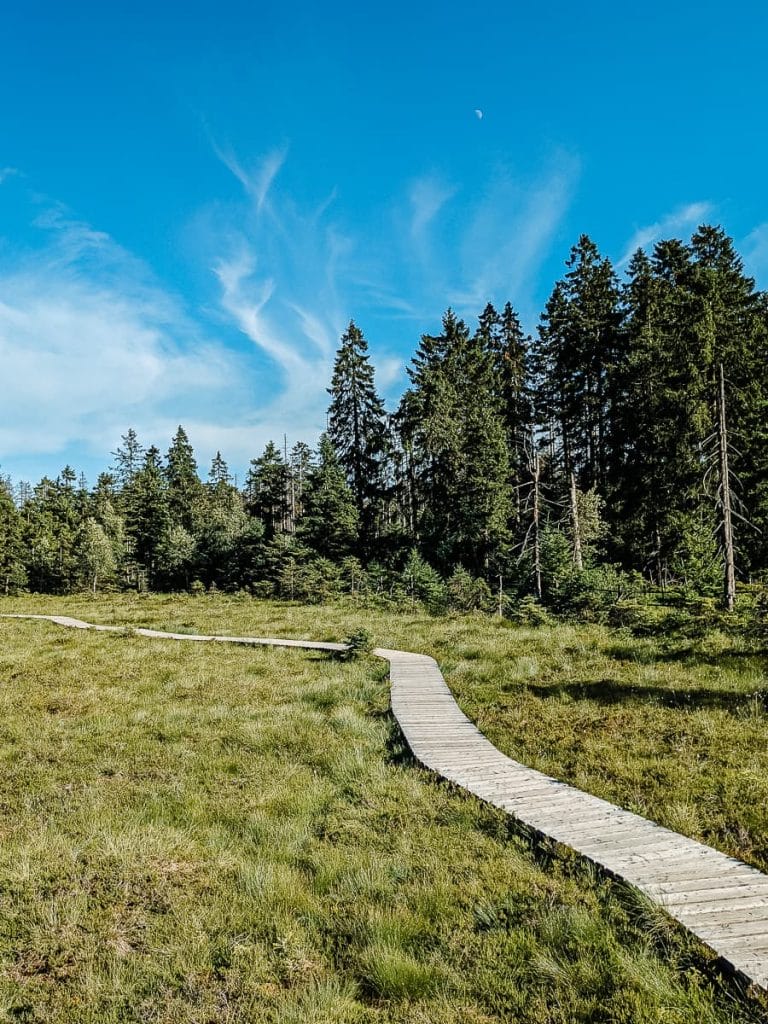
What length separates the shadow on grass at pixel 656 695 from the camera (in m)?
9.69

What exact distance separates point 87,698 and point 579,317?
39.4m

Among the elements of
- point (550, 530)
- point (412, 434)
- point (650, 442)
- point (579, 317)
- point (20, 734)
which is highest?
point (579, 317)

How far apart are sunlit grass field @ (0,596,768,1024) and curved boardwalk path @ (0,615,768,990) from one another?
256mm

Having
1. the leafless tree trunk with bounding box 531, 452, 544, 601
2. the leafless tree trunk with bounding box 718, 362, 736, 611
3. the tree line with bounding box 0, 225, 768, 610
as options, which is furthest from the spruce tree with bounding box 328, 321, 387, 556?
the leafless tree trunk with bounding box 718, 362, 736, 611

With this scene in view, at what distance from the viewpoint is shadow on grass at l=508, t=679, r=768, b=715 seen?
9.69m

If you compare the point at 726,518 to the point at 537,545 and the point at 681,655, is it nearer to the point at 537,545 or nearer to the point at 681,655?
the point at 681,655

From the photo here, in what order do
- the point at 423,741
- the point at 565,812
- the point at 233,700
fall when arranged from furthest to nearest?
the point at 233,700 → the point at 423,741 → the point at 565,812

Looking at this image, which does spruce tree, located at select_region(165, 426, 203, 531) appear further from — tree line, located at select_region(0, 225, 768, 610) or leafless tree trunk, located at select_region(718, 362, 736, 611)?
leafless tree trunk, located at select_region(718, 362, 736, 611)

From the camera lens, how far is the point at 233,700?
13.1 m

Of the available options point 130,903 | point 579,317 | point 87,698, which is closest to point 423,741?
point 130,903

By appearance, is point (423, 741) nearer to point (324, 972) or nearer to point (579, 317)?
point (324, 972)

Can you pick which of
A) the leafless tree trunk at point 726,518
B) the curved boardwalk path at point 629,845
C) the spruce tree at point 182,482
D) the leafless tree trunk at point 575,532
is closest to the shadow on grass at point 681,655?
the leafless tree trunk at point 726,518

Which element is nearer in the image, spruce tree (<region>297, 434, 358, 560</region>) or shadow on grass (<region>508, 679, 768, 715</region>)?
shadow on grass (<region>508, 679, 768, 715</region>)

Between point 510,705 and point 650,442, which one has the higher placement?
point 650,442
